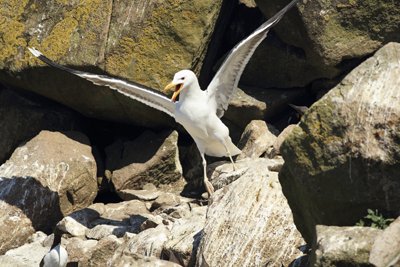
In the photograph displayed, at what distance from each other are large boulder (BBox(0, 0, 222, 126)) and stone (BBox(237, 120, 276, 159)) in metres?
1.03

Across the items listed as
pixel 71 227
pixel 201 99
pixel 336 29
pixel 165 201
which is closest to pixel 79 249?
pixel 71 227

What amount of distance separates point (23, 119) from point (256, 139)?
10.2ft

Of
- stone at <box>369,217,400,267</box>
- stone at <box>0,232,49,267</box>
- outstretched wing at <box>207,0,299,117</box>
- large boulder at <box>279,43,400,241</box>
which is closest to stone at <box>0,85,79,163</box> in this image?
stone at <box>0,232,49,267</box>

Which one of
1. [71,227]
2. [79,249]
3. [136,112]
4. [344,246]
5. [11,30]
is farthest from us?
[136,112]

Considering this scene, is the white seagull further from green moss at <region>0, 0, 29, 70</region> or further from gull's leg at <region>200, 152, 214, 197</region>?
green moss at <region>0, 0, 29, 70</region>

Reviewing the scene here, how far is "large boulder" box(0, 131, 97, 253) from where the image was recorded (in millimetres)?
11867

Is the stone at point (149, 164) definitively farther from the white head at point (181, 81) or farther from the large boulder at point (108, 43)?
the white head at point (181, 81)

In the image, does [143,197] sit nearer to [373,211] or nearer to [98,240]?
[98,240]

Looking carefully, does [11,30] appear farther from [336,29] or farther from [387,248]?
[387,248]

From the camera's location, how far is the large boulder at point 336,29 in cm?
1176

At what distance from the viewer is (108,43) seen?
12289 millimetres

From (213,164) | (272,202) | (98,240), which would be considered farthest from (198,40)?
(272,202)

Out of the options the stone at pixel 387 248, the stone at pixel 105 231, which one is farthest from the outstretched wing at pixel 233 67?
the stone at pixel 387 248

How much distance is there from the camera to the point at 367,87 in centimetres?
700
